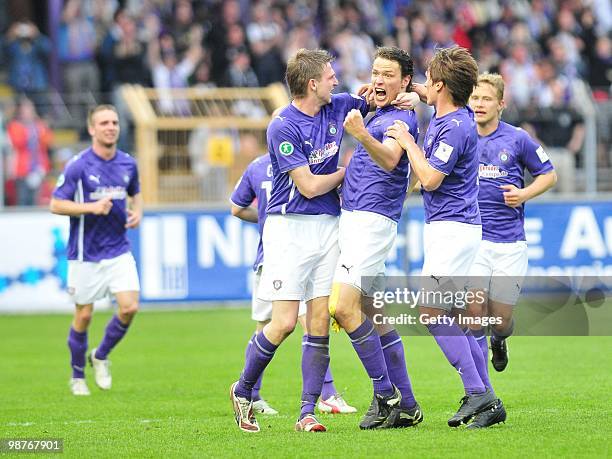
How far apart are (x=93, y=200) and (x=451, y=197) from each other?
4625 millimetres

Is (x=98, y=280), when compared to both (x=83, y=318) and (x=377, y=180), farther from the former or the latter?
(x=377, y=180)

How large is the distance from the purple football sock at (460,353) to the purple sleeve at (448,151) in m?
1.05

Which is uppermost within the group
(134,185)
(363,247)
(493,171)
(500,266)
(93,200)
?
(493,171)

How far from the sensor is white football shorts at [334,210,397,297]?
27.7ft

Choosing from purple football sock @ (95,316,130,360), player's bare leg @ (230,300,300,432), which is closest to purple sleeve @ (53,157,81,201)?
purple football sock @ (95,316,130,360)

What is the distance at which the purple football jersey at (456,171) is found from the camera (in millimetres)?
8352

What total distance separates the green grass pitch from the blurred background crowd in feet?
15.7

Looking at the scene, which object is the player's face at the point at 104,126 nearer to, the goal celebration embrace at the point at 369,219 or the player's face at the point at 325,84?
the goal celebration embrace at the point at 369,219

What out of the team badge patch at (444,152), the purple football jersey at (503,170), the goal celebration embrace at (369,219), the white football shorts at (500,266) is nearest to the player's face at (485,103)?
the purple football jersey at (503,170)

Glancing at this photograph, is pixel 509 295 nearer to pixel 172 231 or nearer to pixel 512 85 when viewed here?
pixel 172 231

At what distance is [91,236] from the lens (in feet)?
39.5

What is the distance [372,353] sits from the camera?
8.52 meters

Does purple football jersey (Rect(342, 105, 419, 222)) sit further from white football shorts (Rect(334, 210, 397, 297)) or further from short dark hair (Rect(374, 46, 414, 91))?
short dark hair (Rect(374, 46, 414, 91))

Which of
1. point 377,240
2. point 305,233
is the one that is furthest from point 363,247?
point 305,233
